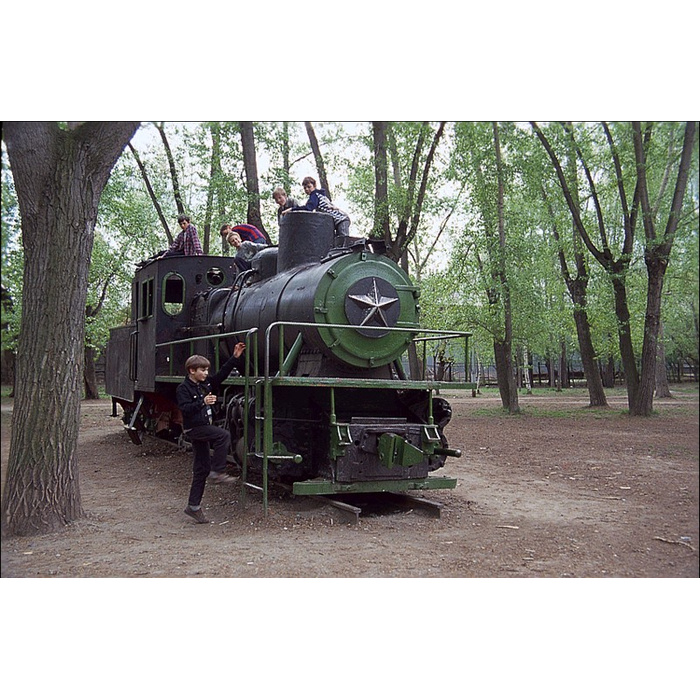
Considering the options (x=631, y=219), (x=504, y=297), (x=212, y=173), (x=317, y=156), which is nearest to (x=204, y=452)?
(x=212, y=173)

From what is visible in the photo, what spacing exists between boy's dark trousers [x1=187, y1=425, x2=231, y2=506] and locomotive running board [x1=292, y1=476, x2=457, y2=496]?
68 centimetres

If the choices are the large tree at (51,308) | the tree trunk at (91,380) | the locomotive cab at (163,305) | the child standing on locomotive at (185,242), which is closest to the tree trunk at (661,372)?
the large tree at (51,308)

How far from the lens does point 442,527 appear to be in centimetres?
581

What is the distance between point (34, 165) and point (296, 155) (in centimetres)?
312

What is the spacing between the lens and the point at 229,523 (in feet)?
19.5

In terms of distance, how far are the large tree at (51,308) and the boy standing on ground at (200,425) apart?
0.84 meters

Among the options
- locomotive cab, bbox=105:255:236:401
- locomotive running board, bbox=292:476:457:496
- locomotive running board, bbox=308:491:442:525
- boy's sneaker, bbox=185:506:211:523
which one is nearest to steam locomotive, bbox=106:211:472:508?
locomotive running board, bbox=292:476:457:496

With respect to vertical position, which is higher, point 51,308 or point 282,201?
point 282,201

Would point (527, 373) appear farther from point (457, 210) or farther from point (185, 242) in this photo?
point (185, 242)

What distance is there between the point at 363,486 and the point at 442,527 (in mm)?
738

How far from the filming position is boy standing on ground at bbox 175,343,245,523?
5.78 metres

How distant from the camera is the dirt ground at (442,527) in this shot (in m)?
4.52

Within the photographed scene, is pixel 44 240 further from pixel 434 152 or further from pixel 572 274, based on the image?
pixel 572 274

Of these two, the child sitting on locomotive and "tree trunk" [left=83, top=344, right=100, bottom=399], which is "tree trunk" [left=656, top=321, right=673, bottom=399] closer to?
the child sitting on locomotive
